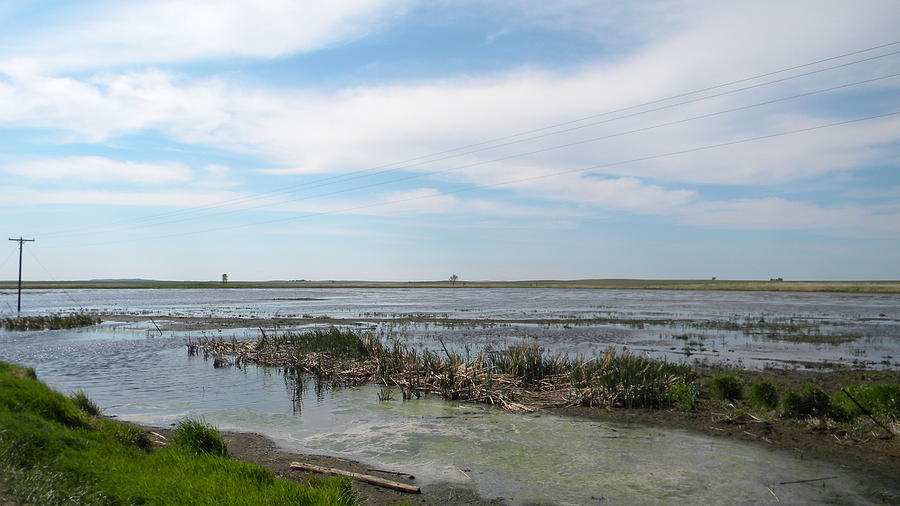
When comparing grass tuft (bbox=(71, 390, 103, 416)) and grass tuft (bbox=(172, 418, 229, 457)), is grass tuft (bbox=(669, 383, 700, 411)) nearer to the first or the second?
→ grass tuft (bbox=(172, 418, 229, 457))

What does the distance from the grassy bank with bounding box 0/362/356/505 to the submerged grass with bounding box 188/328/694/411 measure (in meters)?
8.39

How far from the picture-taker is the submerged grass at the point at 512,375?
16.1 m

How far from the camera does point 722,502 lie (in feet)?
31.0

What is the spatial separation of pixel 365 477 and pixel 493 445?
12.0 ft

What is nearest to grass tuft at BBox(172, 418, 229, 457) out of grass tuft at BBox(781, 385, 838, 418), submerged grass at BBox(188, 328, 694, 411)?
submerged grass at BBox(188, 328, 694, 411)

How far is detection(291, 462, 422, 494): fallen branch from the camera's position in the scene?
384 inches

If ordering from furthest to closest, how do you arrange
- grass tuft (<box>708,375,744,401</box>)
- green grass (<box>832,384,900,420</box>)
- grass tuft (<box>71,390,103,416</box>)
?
1. grass tuft (<box>708,375,744,401</box>)
2. grass tuft (<box>71,390,103,416</box>)
3. green grass (<box>832,384,900,420</box>)

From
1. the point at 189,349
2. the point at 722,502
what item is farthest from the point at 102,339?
the point at 722,502

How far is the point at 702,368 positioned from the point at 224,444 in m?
17.4

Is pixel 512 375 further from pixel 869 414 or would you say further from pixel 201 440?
pixel 201 440

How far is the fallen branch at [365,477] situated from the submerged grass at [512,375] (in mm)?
6440

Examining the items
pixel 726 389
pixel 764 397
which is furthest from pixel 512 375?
pixel 764 397

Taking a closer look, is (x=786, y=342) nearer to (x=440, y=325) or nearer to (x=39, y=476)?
(x=440, y=325)

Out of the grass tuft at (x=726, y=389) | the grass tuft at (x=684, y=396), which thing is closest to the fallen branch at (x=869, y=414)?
the grass tuft at (x=726, y=389)
